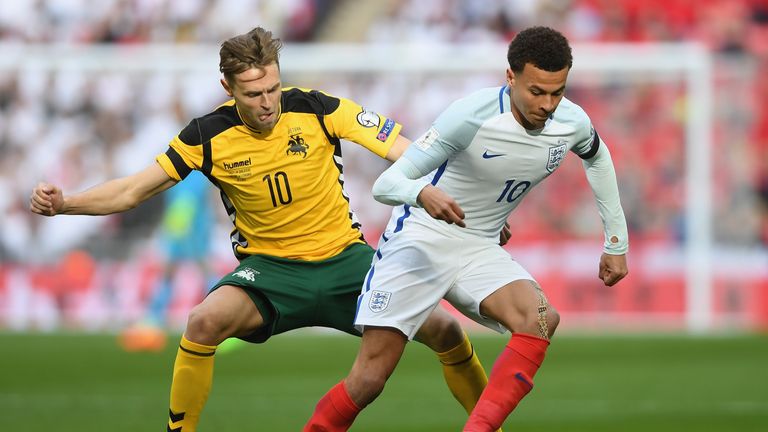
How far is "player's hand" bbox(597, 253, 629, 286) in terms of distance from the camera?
6879mm

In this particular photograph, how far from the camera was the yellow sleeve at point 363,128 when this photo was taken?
7109 mm

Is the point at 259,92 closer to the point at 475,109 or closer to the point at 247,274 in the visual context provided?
the point at 247,274

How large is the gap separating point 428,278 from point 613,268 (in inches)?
37.5

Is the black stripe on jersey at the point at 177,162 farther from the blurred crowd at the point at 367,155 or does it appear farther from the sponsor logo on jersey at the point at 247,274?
the blurred crowd at the point at 367,155

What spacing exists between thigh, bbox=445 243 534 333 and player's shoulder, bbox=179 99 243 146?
141 centimetres

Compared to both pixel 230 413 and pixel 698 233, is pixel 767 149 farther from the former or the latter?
pixel 230 413

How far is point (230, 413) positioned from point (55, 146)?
10.1 m

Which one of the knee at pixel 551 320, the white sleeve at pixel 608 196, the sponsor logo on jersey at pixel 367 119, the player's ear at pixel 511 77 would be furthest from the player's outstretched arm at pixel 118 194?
the white sleeve at pixel 608 196

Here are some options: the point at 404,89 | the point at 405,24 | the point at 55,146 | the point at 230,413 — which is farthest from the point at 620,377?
the point at 405,24

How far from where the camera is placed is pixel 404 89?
18922 mm

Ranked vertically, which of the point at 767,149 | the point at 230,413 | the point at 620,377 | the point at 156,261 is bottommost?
the point at 230,413

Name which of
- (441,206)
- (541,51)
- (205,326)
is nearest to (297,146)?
(205,326)

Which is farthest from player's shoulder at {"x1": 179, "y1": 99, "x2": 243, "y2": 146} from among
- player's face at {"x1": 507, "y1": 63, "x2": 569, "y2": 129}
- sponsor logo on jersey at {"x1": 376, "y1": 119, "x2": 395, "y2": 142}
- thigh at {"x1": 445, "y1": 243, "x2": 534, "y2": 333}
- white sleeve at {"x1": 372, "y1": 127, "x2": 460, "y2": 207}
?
player's face at {"x1": 507, "y1": 63, "x2": 569, "y2": 129}

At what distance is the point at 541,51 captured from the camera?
6.23m
